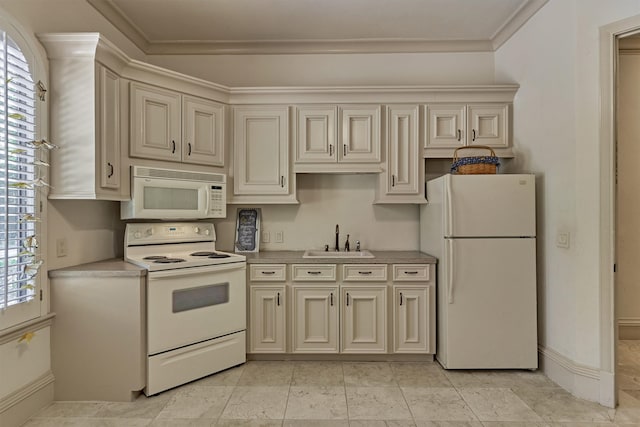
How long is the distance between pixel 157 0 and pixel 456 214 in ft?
9.32

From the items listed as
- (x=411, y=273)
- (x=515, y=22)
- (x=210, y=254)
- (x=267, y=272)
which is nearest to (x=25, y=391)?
(x=210, y=254)

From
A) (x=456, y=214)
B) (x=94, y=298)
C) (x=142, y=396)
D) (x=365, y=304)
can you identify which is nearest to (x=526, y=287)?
(x=456, y=214)

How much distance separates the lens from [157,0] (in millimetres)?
2682

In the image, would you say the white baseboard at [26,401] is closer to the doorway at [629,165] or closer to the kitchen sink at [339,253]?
the kitchen sink at [339,253]

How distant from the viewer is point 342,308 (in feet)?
9.29

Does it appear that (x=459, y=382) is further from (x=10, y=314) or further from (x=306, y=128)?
(x=10, y=314)

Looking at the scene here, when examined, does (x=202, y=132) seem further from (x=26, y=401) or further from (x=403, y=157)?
(x=26, y=401)

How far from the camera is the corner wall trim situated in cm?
191

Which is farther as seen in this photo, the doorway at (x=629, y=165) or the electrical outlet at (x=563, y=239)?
the doorway at (x=629, y=165)

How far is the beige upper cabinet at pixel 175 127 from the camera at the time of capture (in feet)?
8.36

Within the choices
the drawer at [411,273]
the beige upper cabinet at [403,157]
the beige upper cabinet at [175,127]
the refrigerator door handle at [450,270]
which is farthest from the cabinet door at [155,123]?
the refrigerator door handle at [450,270]

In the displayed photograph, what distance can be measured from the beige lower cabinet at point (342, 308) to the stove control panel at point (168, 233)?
0.60m

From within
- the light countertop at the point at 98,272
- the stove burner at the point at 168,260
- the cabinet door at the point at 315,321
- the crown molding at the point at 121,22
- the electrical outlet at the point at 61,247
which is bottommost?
the cabinet door at the point at 315,321

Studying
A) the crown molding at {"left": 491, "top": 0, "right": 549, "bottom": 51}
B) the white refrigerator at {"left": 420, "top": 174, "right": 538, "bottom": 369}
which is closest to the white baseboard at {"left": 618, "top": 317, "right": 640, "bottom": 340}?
the white refrigerator at {"left": 420, "top": 174, "right": 538, "bottom": 369}
